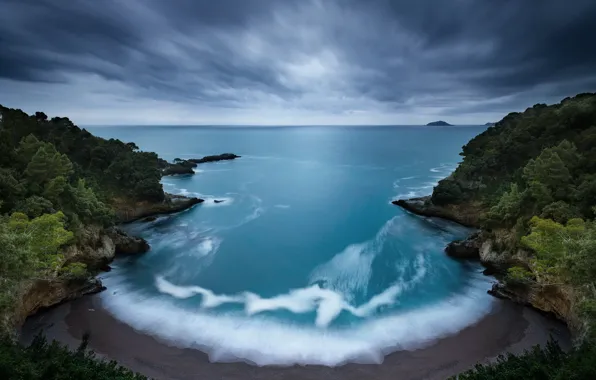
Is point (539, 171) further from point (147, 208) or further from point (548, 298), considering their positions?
point (147, 208)

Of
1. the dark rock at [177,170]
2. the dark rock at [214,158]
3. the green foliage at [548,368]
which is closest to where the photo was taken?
the green foliage at [548,368]

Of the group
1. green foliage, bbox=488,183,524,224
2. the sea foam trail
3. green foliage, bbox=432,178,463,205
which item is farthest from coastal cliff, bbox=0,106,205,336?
green foliage, bbox=432,178,463,205

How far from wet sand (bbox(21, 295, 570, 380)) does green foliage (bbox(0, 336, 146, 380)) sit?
3.92 m

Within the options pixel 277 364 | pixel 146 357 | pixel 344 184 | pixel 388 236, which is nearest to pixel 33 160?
pixel 146 357

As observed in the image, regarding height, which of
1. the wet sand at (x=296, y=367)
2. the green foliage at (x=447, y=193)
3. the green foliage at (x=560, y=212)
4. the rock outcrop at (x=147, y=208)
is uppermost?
the green foliage at (x=560, y=212)

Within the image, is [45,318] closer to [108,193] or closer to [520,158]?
[108,193]

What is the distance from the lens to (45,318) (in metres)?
24.4

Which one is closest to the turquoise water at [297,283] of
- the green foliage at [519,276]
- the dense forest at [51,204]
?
the green foliage at [519,276]

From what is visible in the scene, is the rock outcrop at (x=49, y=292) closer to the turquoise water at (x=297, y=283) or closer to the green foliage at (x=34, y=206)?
the turquoise water at (x=297, y=283)

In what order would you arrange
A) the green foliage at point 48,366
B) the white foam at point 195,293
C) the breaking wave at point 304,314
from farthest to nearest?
the white foam at point 195,293
the breaking wave at point 304,314
the green foliage at point 48,366

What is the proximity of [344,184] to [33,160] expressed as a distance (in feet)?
214

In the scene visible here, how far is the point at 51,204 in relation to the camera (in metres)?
28.2

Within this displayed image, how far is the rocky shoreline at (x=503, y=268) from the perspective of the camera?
23.1m

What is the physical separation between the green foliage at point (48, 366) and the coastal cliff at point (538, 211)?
2346 centimetres
